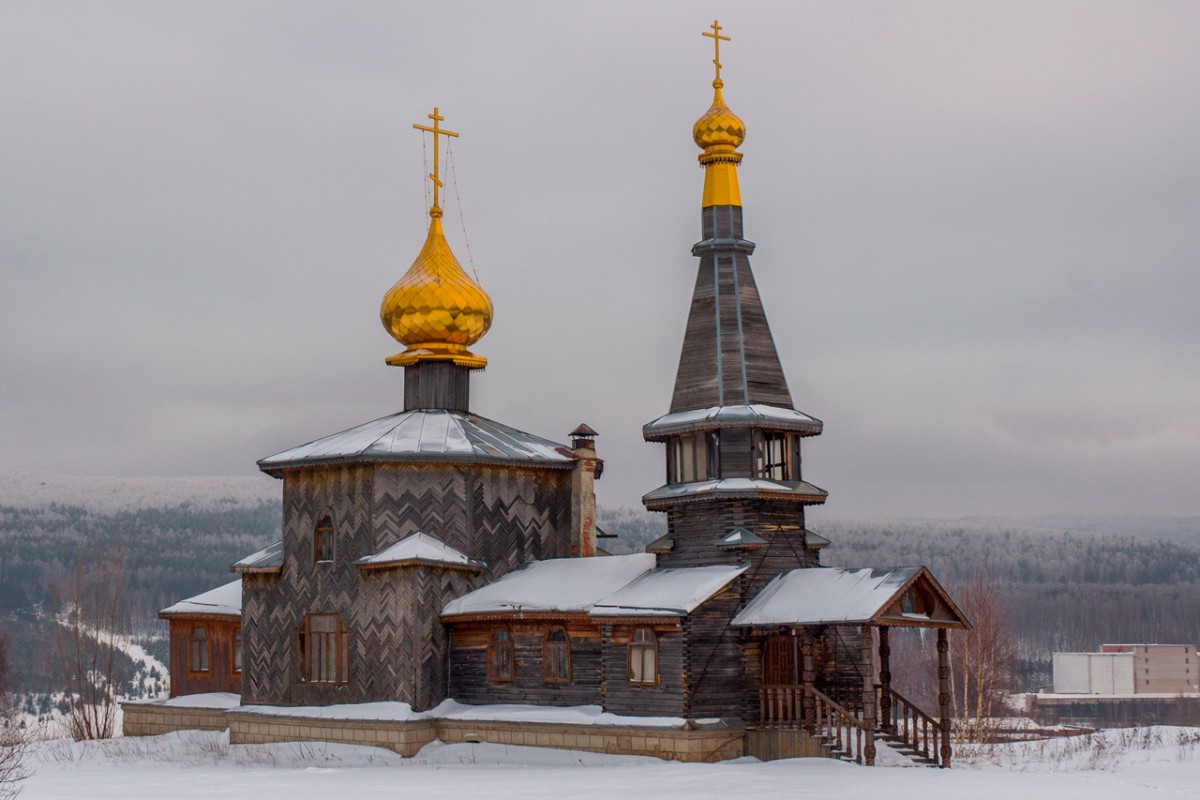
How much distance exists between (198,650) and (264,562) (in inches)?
186

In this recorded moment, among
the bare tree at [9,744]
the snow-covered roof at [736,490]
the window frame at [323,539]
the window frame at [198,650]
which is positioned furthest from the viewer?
the window frame at [198,650]

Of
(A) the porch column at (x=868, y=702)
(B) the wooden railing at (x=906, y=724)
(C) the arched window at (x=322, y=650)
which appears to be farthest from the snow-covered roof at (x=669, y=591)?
(C) the arched window at (x=322, y=650)

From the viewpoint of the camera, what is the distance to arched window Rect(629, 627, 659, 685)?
25.3 m

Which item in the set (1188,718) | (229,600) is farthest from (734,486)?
(1188,718)

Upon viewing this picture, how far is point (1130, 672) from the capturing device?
8662 cm

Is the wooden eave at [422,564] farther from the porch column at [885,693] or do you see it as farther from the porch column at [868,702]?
the porch column at [868,702]

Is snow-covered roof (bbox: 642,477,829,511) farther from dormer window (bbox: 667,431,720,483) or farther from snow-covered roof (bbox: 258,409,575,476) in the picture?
snow-covered roof (bbox: 258,409,575,476)

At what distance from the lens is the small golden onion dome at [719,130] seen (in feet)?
92.7

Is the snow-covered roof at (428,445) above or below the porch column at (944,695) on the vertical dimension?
above

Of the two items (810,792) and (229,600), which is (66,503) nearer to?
(229,600)

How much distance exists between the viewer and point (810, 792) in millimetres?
20141

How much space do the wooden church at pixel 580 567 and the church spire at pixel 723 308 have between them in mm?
39

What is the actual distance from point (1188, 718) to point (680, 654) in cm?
4981

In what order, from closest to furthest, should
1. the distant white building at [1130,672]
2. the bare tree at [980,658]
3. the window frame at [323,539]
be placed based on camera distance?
the window frame at [323,539], the bare tree at [980,658], the distant white building at [1130,672]
